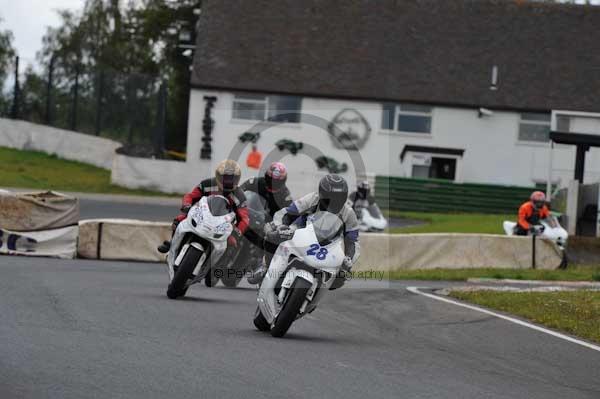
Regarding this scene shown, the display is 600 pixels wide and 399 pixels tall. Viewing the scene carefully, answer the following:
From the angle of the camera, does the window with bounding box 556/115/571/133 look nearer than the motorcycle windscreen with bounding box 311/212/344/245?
No

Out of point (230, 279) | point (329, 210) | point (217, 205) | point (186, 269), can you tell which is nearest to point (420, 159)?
point (230, 279)

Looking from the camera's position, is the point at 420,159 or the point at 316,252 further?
the point at 420,159

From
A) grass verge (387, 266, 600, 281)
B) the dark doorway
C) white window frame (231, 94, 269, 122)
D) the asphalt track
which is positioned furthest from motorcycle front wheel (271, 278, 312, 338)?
the dark doorway

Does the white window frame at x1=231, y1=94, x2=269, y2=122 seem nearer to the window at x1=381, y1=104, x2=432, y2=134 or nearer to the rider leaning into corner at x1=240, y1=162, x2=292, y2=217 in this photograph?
the window at x1=381, y1=104, x2=432, y2=134

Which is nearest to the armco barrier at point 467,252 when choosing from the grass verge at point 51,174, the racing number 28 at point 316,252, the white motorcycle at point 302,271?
the white motorcycle at point 302,271

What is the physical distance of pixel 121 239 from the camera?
71.1ft

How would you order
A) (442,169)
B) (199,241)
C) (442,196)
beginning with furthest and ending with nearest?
Result: 1. (442,169)
2. (442,196)
3. (199,241)

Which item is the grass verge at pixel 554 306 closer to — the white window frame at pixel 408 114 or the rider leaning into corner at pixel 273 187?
the rider leaning into corner at pixel 273 187

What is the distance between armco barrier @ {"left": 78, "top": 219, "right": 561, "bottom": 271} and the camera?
845 inches

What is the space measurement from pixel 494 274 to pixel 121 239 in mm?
6562

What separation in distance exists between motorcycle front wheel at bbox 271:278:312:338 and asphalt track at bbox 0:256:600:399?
0.12 m

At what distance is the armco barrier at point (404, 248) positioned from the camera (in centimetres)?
2145

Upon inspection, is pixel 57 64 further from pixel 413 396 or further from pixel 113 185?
pixel 413 396

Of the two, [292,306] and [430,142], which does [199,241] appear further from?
[430,142]
